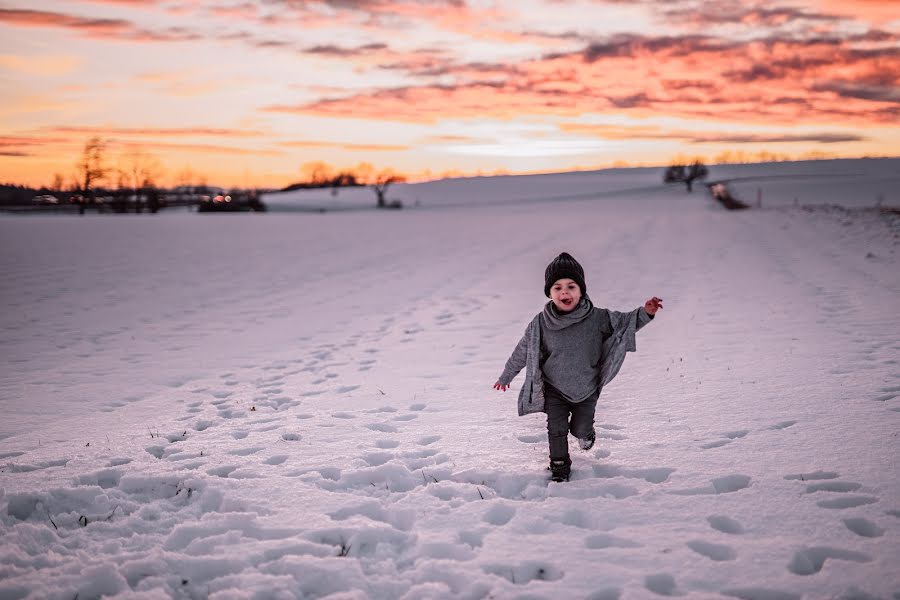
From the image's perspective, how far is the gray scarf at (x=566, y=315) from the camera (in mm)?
4441

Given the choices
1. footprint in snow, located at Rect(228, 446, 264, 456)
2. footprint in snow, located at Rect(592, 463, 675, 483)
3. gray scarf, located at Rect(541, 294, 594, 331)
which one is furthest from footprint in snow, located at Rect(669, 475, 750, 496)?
footprint in snow, located at Rect(228, 446, 264, 456)

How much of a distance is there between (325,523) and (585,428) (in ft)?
6.76

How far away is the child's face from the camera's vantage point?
4375 millimetres

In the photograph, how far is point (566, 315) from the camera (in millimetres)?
4473

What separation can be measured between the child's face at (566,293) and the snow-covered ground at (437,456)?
1272mm

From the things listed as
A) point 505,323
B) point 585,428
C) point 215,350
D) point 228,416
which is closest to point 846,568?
point 585,428

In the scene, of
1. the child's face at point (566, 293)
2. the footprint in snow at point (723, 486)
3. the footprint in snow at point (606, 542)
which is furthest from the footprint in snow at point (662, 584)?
the child's face at point (566, 293)

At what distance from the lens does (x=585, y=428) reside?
4621 mm

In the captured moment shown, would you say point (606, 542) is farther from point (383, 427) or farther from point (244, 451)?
point (244, 451)

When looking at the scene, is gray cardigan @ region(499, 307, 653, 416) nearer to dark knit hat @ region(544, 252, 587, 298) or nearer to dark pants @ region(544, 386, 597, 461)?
dark pants @ region(544, 386, 597, 461)

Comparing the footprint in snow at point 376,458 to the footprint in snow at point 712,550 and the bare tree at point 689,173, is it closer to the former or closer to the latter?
the footprint in snow at point 712,550

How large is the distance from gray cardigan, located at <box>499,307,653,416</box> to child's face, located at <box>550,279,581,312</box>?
0.20 meters

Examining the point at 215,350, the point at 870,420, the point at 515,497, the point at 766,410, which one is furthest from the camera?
the point at 215,350

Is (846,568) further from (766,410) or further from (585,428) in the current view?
A: (766,410)
